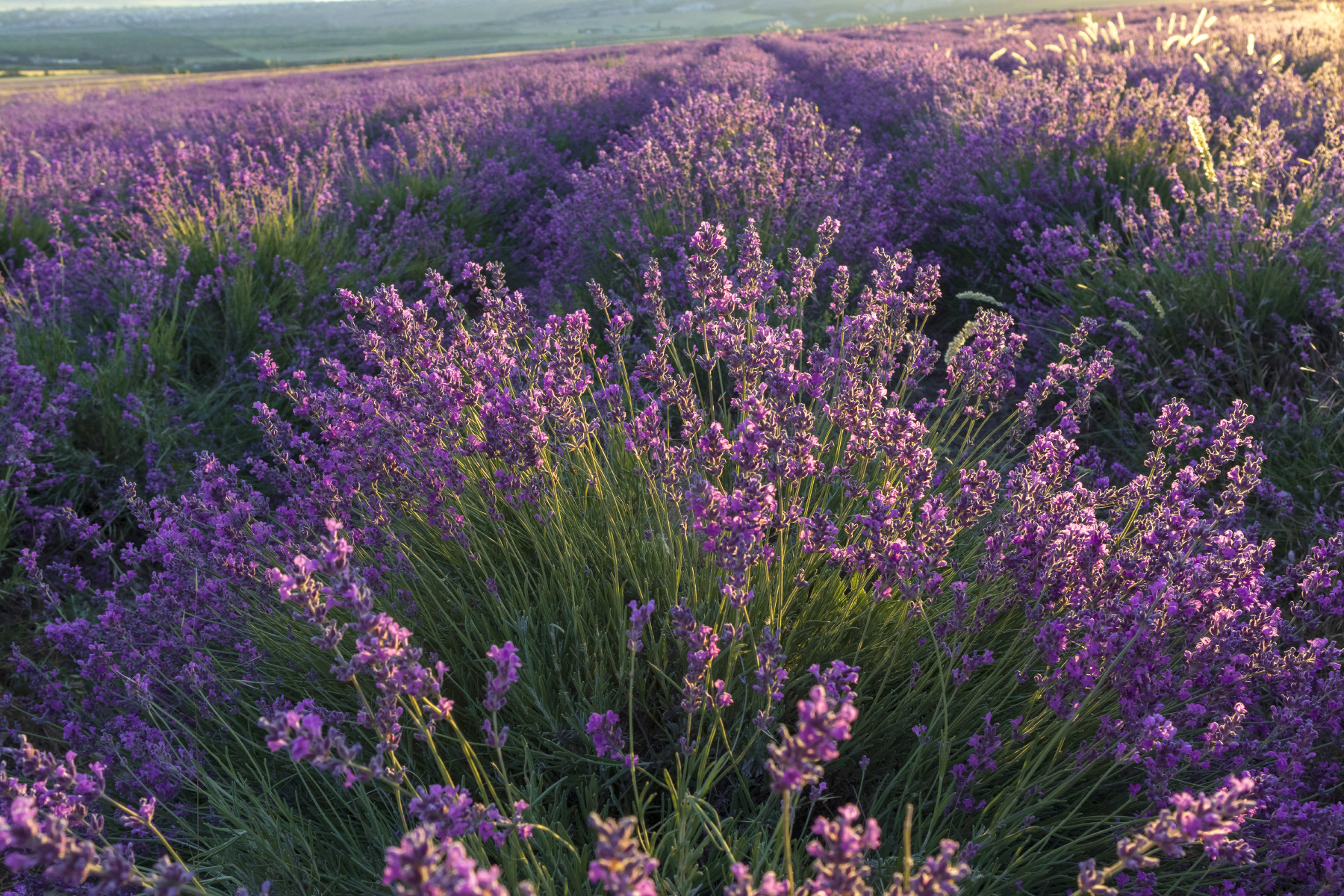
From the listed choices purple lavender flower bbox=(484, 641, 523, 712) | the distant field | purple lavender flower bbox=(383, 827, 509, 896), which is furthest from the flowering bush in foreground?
the distant field

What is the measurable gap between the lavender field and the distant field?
5097 centimetres

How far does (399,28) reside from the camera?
336 ft

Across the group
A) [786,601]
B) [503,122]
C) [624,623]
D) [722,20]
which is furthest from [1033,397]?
[722,20]

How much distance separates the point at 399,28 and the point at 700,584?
121 metres

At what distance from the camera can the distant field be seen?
58844 mm

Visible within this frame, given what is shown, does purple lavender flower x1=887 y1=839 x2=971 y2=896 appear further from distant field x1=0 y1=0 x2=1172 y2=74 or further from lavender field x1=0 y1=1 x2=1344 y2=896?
Result: distant field x1=0 y1=0 x2=1172 y2=74

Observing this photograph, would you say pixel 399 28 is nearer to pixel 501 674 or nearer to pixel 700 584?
pixel 700 584

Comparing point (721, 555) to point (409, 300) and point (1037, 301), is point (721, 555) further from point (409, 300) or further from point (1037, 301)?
point (409, 300)

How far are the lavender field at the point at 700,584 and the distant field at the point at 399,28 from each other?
50971 mm

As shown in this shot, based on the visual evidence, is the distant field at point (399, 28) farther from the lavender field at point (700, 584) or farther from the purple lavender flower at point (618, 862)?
the purple lavender flower at point (618, 862)

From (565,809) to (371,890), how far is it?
40 centimetres

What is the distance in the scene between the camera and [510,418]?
6.09 feet

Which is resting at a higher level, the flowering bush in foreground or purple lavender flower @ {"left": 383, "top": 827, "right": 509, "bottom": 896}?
purple lavender flower @ {"left": 383, "top": 827, "right": 509, "bottom": 896}

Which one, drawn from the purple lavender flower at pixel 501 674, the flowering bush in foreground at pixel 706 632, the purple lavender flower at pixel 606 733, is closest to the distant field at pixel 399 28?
the flowering bush in foreground at pixel 706 632
